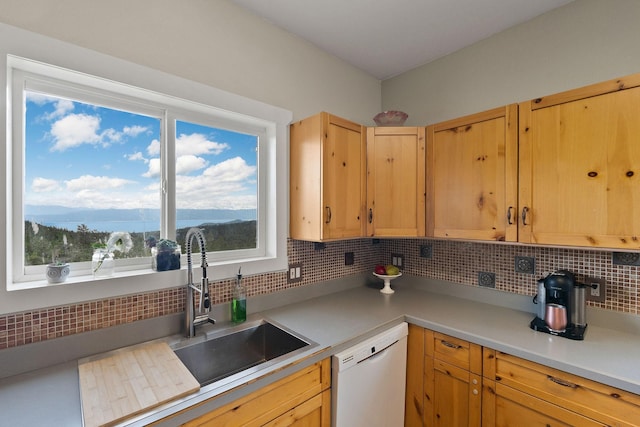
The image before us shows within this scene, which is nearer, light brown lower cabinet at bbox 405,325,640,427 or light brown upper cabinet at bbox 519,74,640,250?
light brown lower cabinet at bbox 405,325,640,427

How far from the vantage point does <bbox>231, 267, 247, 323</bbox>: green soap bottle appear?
156 centimetres

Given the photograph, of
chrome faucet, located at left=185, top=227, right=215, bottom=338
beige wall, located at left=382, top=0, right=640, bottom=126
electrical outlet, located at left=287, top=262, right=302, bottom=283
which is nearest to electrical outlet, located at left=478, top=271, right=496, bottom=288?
beige wall, located at left=382, top=0, right=640, bottom=126

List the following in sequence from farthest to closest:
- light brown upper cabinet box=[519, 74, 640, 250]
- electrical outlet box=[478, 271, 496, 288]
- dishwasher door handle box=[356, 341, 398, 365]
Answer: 1. electrical outlet box=[478, 271, 496, 288]
2. dishwasher door handle box=[356, 341, 398, 365]
3. light brown upper cabinet box=[519, 74, 640, 250]

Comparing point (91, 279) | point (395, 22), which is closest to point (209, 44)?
point (395, 22)

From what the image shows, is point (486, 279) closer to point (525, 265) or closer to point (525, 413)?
point (525, 265)

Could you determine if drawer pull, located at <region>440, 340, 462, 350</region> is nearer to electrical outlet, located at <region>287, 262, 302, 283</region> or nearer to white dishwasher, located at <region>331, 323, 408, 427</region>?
white dishwasher, located at <region>331, 323, 408, 427</region>

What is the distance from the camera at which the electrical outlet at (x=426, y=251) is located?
2.24 metres

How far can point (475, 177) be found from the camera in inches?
67.3

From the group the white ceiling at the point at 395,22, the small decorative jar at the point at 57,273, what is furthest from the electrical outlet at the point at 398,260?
the small decorative jar at the point at 57,273

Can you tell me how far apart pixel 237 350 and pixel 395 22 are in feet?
6.94

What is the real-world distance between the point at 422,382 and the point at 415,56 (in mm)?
2209

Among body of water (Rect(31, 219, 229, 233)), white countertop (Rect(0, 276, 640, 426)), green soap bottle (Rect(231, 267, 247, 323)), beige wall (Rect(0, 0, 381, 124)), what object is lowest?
white countertop (Rect(0, 276, 640, 426))

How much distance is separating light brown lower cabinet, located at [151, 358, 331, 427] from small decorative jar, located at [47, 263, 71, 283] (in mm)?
799

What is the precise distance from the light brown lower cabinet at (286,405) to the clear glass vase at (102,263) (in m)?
0.77
